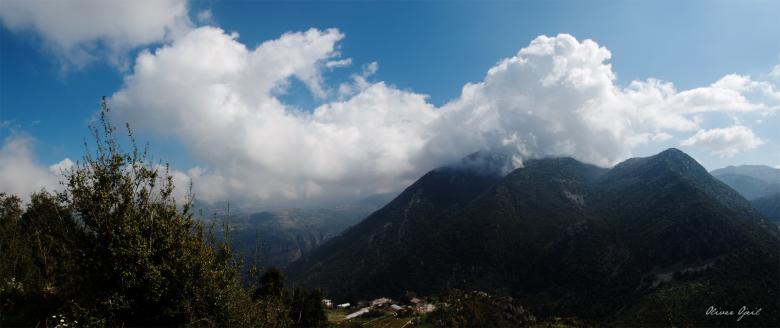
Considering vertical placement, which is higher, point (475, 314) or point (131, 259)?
point (131, 259)

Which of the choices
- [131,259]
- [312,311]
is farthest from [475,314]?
[131,259]

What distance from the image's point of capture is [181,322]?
17.6 metres

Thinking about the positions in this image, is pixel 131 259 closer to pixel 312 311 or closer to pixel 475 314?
pixel 312 311

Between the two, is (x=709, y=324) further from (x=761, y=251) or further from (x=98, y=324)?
(x=98, y=324)

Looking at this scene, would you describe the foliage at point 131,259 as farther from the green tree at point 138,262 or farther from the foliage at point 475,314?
the foliage at point 475,314

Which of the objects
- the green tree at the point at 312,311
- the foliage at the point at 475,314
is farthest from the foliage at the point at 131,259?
the foliage at the point at 475,314

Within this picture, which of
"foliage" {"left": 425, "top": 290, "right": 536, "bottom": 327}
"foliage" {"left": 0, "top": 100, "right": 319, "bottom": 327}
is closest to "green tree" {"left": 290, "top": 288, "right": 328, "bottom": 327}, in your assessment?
"foliage" {"left": 425, "top": 290, "right": 536, "bottom": 327}

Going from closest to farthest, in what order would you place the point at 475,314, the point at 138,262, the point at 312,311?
1. the point at 138,262
2. the point at 312,311
3. the point at 475,314

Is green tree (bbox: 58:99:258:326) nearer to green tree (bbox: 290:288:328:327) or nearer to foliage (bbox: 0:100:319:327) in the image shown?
foliage (bbox: 0:100:319:327)

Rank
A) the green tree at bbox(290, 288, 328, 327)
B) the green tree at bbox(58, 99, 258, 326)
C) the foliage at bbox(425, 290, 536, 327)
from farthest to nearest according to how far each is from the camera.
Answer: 1. the foliage at bbox(425, 290, 536, 327)
2. the green tree at bbox(290, 288, 328, 327)
3. the green tree at bbox(58, 99, 258, 326)

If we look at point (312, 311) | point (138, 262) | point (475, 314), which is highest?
point (138, 262)

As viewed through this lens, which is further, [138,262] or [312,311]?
[312,311]

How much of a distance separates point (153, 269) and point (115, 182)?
4513mm

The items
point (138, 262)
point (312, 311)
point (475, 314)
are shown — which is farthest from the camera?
point (475, 314)
